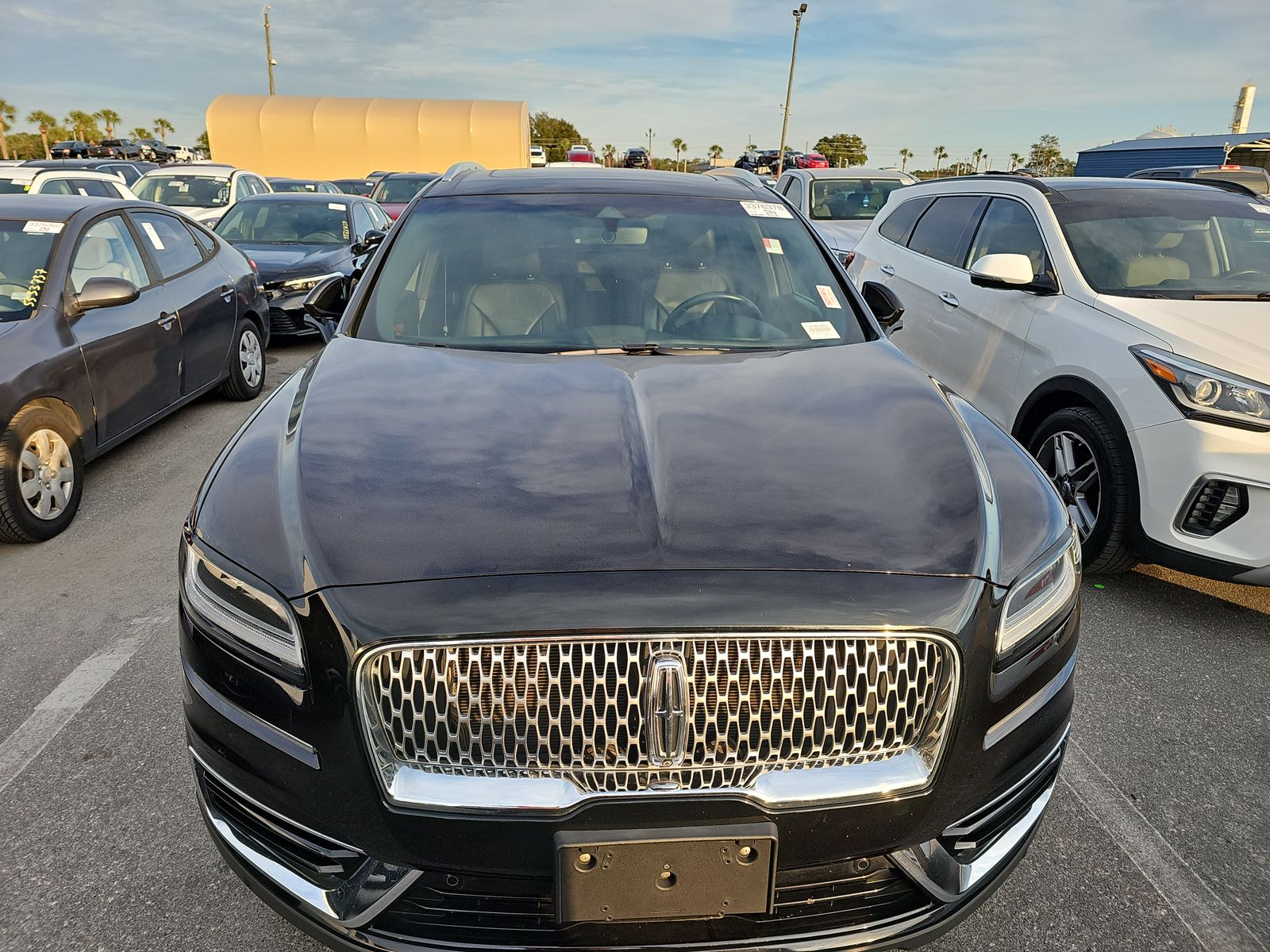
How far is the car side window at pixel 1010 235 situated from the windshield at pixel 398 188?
15.6m

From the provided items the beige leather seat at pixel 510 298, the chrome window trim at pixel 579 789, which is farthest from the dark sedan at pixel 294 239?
the chrome window trim at pixel 579 789

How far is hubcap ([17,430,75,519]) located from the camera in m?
4.30

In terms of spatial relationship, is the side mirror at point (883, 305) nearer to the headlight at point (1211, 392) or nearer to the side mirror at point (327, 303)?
the headlight at point (1211, 392)

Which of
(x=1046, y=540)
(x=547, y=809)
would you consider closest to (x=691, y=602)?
(x=547, y=809)

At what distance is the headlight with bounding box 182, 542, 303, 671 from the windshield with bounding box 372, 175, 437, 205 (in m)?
18.4

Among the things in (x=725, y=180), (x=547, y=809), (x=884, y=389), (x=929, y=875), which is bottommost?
(x=929, y=875)

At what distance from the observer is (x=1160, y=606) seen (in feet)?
13.0

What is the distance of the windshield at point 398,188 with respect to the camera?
1900cm

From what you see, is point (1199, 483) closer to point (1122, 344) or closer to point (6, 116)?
point (1122, 344)

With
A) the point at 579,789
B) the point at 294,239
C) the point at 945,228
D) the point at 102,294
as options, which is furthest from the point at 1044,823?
the point at 294,239

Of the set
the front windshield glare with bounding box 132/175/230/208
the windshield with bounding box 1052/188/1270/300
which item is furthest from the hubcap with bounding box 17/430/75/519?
the front windshield glare with bounding box 132/175/230/208

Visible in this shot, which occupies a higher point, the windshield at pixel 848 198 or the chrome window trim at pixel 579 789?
the windshield at pixel 848 198

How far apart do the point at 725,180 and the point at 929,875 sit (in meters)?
2.99

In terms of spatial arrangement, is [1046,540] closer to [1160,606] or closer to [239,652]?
[239,652]
